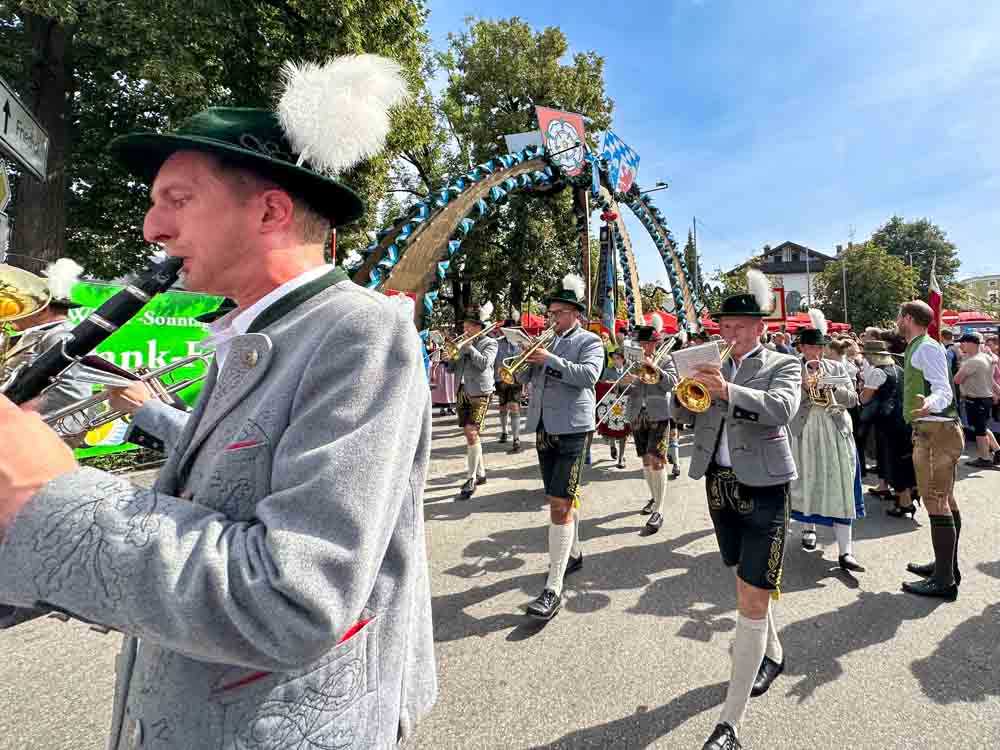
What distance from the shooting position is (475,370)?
8297mm

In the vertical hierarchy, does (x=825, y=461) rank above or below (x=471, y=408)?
below

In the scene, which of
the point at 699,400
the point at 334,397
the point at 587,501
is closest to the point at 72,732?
the point at 334,397

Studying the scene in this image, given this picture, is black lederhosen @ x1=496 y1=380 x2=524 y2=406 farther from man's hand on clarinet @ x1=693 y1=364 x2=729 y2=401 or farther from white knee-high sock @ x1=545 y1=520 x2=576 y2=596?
man's hand on clarinet @ x1=693 y1=364 x2=729 y2=401

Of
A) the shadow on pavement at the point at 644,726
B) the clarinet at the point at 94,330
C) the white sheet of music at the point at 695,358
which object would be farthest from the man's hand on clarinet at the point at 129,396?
the white sheet of music at the point at 695,358

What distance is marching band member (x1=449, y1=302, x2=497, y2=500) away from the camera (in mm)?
7402

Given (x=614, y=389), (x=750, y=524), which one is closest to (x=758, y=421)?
(x=750, y=524)

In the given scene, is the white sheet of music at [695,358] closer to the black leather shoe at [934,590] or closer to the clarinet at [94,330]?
the clarinet at [94,330]

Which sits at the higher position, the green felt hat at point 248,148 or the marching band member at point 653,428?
the green felt hat at point 248,148

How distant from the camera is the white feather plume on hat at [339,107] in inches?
44.8

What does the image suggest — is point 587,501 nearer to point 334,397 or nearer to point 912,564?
point 912,564

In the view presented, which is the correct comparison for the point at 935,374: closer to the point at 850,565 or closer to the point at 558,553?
the point at 850,565

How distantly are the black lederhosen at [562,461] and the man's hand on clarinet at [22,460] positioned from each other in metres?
3.70

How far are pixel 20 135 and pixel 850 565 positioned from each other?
24.9ft

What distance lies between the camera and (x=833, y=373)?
5797mm
